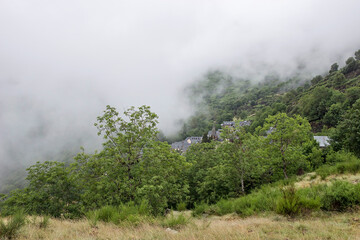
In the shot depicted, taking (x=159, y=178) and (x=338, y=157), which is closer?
(x=159, y=178)

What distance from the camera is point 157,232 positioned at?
18.7 ft

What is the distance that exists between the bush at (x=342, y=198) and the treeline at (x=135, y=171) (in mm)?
7763

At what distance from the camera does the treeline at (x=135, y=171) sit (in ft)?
40.5

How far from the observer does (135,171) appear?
1275cm

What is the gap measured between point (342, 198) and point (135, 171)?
11.0 metres

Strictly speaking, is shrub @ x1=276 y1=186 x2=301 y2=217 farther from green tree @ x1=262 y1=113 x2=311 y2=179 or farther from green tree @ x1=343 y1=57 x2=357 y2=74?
green tree @ x1=343 y1=57 x2=357 y2=74

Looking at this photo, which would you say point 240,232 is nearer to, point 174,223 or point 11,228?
point 174,223

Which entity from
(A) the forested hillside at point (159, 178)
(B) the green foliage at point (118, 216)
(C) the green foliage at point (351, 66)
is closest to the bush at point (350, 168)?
(A) the forested hillside at point (159, 178)

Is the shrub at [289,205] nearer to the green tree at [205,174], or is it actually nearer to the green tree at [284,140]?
the green tree at [205,174]

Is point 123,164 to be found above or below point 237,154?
above

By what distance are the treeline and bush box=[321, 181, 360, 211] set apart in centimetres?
776

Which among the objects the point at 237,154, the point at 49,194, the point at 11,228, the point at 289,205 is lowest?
the point at 289,205

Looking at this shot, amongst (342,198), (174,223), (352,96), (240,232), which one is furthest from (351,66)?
(174,223)

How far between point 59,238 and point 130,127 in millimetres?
9067
